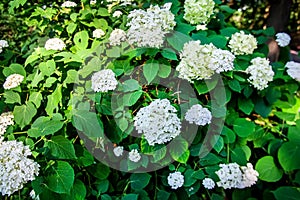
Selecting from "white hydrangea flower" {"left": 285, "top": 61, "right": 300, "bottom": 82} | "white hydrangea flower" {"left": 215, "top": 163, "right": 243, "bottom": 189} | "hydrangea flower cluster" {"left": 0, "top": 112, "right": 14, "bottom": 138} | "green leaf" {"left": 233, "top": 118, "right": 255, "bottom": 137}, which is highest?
"white hydrangea flower" {"left": 285, "top": 61, "right": 300, "bottom": 82}

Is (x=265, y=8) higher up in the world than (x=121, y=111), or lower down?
lower down

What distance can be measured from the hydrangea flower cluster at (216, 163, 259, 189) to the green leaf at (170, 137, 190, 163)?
16 cm

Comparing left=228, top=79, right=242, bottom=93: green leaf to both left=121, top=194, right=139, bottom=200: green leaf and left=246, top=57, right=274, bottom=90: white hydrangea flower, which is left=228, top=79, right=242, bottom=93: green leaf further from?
left=121, top=194, right=139, bottom=200: green leaf

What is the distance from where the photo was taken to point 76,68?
152 cm

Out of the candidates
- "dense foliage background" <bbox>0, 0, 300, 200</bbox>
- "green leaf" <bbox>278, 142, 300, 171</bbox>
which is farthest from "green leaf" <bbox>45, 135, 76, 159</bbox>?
"green leaf" <bbox>278, 142, 300, 171</bbox>

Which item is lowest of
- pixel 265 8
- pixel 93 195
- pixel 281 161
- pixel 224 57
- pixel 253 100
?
pixel 265 8

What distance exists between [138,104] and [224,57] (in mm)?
422

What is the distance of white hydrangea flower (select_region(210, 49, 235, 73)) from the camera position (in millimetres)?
1413

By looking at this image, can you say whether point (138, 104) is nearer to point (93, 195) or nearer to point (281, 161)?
point (93, 195)

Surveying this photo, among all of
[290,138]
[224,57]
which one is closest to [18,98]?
[224,57]

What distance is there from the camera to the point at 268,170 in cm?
158

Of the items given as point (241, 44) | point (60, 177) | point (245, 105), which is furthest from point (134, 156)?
point (241, 44)

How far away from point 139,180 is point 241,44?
799mm

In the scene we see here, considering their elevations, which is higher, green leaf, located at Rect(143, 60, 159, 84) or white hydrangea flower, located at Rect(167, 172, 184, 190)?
green leaf, located at Rect(143, 60, 159, 84)
